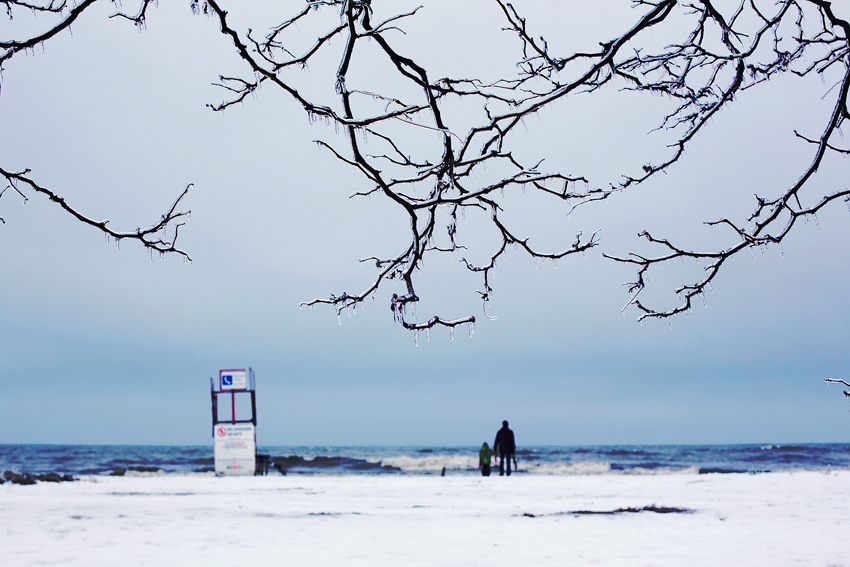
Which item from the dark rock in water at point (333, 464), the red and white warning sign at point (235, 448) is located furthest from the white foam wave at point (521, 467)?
the red and white warning sign at point (235, 448)

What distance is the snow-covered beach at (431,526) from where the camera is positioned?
18.1 feet

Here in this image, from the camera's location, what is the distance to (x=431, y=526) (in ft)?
24.0

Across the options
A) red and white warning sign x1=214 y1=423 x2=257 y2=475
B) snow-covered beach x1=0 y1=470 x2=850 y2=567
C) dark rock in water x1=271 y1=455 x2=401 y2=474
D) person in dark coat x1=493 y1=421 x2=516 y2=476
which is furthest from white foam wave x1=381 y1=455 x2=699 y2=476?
snow-covered beach x1=0 y1=470 x2=850 y2=567

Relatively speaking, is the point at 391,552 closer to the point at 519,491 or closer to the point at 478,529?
the point at 478,529

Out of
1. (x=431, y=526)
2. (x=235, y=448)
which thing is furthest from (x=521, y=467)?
(x=431, y=526)

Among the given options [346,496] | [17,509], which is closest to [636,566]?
[346,496]

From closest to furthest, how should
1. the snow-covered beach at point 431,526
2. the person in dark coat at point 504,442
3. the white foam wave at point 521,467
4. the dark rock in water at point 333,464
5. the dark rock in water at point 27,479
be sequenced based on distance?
the snow-covered beach at point 431,526
the dark rock in water at point 27,479
the person in dark coat at point 504,442
the white foam wave at point 521,467
the dark rock in water at point 333,464

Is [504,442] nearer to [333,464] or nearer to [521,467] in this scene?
[521,467]

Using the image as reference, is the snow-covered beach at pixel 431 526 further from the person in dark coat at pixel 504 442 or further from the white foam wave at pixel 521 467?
the white foam wave at pixel 521 467

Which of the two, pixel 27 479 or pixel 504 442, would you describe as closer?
pixel 27 479

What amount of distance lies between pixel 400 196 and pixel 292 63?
0.74 metres

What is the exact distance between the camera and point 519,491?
12.1 m

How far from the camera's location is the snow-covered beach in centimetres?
551

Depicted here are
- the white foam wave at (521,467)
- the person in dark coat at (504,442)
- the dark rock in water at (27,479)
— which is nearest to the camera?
the dark rock in water at (27,479)
